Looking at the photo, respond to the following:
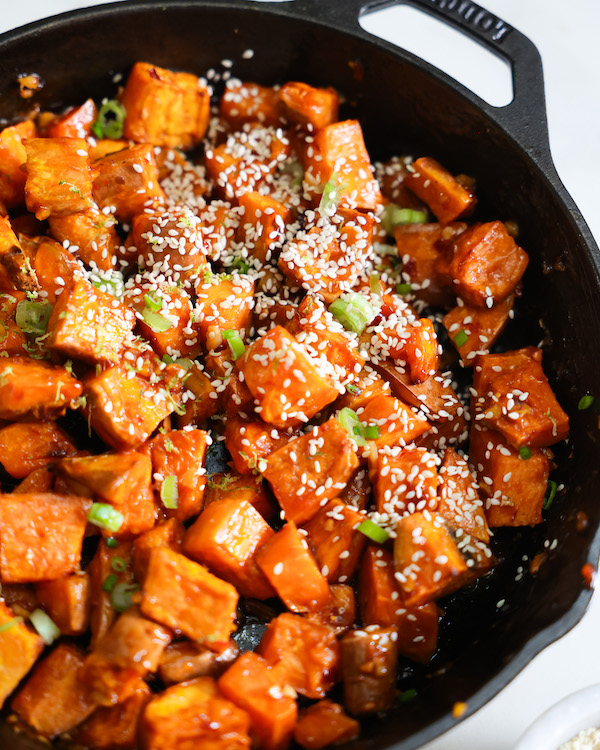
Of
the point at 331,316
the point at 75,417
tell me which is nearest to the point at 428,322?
the point at 331,316

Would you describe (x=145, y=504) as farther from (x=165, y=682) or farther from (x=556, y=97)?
(x=556, y=97)

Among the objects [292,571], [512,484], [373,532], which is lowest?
[292,571]

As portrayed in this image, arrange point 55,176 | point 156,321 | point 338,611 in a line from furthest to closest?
point 55,176
point 156,321
point 338,611

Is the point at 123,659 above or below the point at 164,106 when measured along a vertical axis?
below

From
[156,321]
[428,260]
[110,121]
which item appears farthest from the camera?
[110,121]

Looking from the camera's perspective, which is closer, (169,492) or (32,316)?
(169,492)

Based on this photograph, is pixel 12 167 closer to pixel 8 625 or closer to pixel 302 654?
pixel 8 625

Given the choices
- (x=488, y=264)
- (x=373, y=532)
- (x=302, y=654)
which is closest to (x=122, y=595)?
(x=302, y=654)
